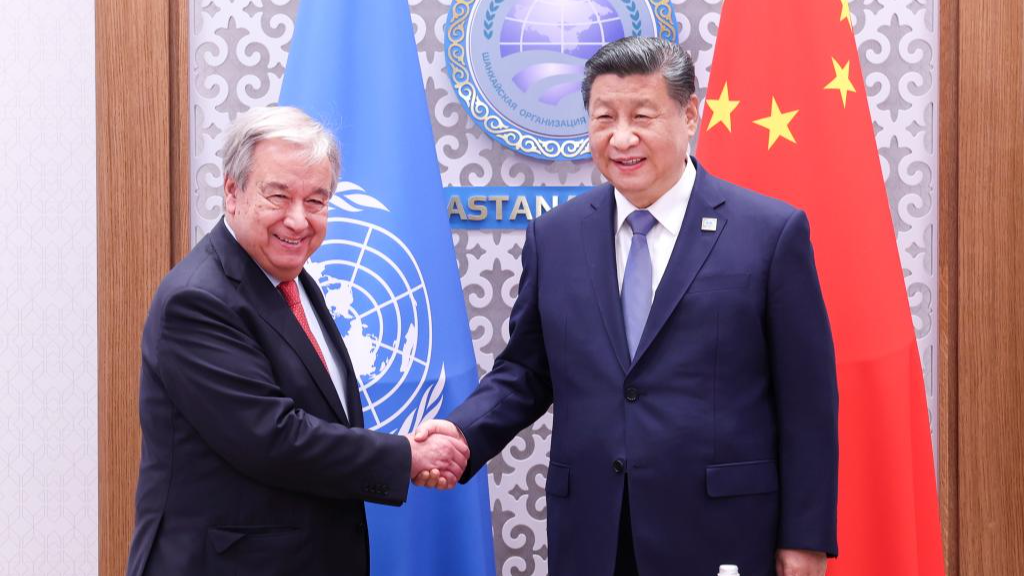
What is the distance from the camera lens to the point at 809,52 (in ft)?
7.29

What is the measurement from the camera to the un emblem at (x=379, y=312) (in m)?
2.16

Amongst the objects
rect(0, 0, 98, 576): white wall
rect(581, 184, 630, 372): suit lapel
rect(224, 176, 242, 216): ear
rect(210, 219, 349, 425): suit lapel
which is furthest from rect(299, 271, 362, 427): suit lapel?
rect(0, 0, 98, 576): white wall

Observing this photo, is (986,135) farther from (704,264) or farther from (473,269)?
(473,269)

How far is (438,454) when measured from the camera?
1.92 m

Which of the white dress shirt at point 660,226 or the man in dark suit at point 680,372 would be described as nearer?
the man in dark suit at point 680,372

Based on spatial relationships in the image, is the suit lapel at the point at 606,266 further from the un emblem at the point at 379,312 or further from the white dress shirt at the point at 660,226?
the un emblem at the point at 379,312

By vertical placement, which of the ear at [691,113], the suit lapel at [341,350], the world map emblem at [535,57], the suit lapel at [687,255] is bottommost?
the suit lapel at [341,350]

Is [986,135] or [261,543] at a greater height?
[986,135]

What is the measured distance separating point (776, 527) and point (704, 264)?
510mm

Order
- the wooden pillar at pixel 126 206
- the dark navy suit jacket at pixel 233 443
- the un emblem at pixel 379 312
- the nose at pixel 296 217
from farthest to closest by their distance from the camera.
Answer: the wooden pillar at pixel 126 206 < the un emblem at pixel 379 312 < the nose at pixel 296 217 < the dark navy suit jacket at pixel 233 443

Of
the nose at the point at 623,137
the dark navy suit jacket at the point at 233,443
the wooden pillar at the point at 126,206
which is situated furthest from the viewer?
the wooden pillar at the point at 126,206

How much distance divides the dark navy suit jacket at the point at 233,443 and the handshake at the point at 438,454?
0.79 feet

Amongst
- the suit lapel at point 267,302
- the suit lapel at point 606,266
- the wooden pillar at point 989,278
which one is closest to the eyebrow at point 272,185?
the suit lapel at point 267,302

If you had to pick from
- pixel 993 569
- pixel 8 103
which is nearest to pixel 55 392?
pixel 8 103
